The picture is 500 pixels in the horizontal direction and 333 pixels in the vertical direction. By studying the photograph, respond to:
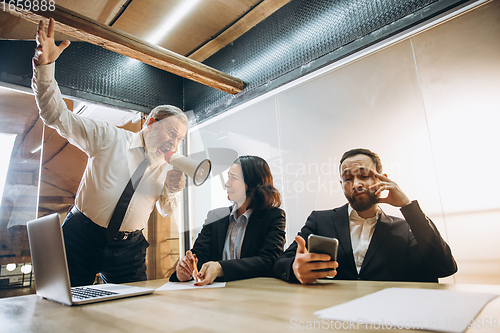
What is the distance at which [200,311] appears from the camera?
796mm

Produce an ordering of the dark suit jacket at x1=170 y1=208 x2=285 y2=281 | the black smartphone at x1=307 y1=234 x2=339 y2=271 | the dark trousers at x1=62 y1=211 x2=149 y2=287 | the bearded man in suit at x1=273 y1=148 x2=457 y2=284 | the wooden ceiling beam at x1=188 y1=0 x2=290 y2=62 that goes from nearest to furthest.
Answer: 1. the black smartphone at x1=307 y1=234 x2=339 y2=271
2. the bearded man in suit at x1=273 y1=148 x2=457 y2=284
3. the dark suit jacket at x1=170 y1=208 x2=285 y2=281
4. the dark trousers at x1=62 y1=211 x2=149 y2=287
5. the wooden ceiling beam at x1=188 y1=0 x2=290 y2=62

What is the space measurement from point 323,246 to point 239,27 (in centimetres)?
249

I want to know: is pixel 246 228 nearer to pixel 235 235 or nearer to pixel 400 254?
pixel 235 235

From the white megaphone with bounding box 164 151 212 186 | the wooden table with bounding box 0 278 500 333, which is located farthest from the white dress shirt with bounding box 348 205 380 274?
the white megaphone with bounding box 164 151 212 186

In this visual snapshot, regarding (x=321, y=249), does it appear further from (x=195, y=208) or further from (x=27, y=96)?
(x=27, y=96)

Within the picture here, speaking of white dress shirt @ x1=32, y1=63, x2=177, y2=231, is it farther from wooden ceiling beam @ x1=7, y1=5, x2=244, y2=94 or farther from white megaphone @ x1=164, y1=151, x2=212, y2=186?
wooden ceiling beam @ x1=7, y1=5, x2=244, y2=94

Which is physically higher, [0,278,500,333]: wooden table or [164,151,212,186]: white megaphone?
[164,151,212,186]: white megaphone

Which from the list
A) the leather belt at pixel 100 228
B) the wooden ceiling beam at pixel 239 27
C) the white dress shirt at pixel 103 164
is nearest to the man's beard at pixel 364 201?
the white dress shirt at pixel 103 164

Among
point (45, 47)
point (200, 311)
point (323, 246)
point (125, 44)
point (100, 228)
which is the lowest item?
point (200, 311)

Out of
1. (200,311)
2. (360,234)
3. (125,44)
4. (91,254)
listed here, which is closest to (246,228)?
(360,234)

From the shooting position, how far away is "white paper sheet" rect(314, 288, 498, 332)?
581 mm

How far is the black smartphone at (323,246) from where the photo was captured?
1.26 m

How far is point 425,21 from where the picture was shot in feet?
5.90

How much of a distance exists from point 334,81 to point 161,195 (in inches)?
68.4
